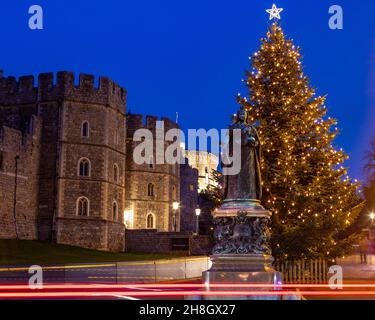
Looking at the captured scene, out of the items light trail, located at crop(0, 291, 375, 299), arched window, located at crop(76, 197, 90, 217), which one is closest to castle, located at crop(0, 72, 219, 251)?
arched window, located at crop(76, 197, 90, 217)

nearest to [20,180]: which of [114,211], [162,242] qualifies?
[114,211]

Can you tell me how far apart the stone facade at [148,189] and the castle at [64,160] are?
3.17m

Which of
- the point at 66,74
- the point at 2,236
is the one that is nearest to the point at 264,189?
the point at 2,236

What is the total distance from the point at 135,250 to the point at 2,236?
40.9 feet

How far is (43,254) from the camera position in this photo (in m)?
36.8

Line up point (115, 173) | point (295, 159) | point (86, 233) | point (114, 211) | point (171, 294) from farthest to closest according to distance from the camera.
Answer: point (115, 173), point (114, 211), point (86, 233), point (295, 159), point (171, 294)

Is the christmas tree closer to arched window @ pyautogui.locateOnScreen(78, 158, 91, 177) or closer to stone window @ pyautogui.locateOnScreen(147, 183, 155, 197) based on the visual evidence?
arched window @ pyautogui.locateOnScreen(78, 158, 91, 177)

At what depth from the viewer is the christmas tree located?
2200 centimetres

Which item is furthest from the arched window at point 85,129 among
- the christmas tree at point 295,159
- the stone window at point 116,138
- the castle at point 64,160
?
the christmas tree at point 295,159

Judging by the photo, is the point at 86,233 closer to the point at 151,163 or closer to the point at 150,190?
the point at 150,190

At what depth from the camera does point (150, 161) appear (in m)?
55.5

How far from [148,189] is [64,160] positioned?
11.0 metres

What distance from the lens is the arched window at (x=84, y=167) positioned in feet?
152

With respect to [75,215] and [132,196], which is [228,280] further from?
[132,196]
